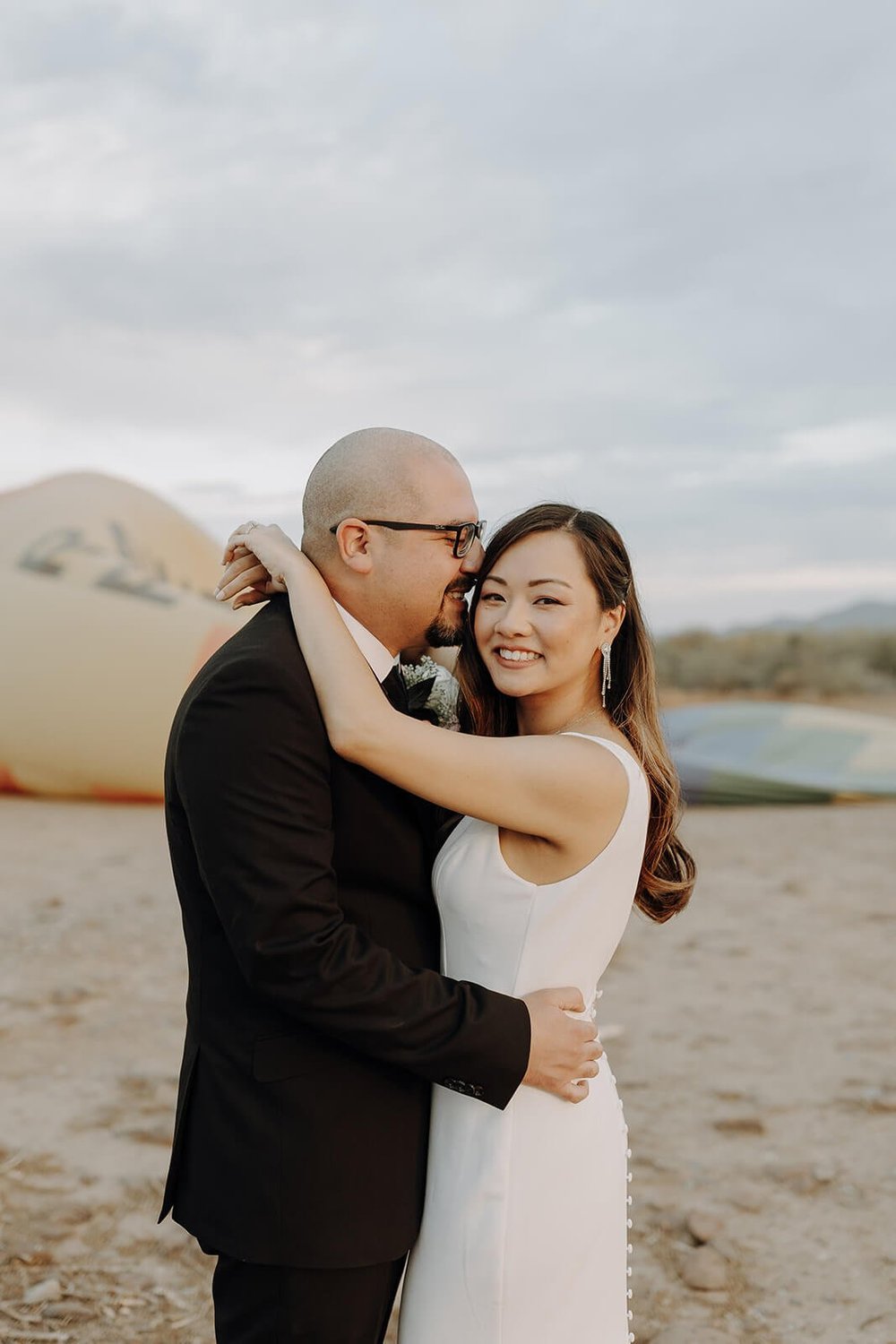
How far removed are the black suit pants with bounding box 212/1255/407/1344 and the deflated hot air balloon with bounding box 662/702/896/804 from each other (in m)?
9.11

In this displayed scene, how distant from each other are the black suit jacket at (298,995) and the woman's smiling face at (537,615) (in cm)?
32

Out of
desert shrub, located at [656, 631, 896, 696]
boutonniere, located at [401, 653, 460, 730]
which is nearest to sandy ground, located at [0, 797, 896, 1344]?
boutonniere, located at [401, 653, 460, 730]

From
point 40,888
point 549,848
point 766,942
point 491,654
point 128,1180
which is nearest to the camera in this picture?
point 549,848

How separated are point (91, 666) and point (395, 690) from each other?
838cm

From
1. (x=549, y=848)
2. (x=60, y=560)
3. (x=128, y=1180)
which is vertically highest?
(x=60, y=560)

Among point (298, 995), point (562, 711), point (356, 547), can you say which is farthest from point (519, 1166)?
point (356, 547)

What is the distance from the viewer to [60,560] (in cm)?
1075

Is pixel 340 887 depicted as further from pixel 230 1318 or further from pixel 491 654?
pixel 230 1318

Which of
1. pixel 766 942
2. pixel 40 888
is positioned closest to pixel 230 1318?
pixel 766 942

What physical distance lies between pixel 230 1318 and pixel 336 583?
1170 millimetres

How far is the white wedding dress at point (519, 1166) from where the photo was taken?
6.24 feet

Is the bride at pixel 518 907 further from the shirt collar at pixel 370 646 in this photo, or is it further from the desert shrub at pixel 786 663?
the desert shrub at pixel 786 663

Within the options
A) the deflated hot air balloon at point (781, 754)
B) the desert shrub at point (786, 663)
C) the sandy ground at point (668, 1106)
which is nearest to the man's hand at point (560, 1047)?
the sandy ground at point (668, 1106)

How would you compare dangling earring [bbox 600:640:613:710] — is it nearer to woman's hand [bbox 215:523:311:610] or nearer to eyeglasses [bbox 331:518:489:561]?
eyeglasses [bbox 331:518:489:561]
